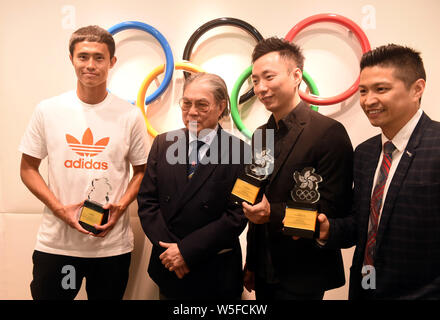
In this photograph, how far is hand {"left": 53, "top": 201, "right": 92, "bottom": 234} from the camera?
1891 mm

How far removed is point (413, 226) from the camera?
1.33m

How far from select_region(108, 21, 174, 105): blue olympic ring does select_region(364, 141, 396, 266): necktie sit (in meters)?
1.70

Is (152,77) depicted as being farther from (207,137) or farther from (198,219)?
(198,219)

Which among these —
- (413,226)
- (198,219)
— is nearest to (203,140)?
(198,219)

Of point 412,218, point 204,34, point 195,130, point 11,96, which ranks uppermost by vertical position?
point 204,34

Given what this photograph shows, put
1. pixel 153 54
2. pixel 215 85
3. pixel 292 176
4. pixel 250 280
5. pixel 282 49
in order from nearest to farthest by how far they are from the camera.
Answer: pixel 292 176 < pixel 282 49 < pixel 215 85 < pixel 250 280 < pixel 153 54

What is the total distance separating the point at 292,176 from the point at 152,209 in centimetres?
81

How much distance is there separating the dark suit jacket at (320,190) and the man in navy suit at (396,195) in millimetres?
92

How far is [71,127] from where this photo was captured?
1.95m

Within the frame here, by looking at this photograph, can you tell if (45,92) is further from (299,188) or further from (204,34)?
(299,188)

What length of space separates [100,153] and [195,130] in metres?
0.62

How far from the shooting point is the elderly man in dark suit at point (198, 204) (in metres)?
1.74
